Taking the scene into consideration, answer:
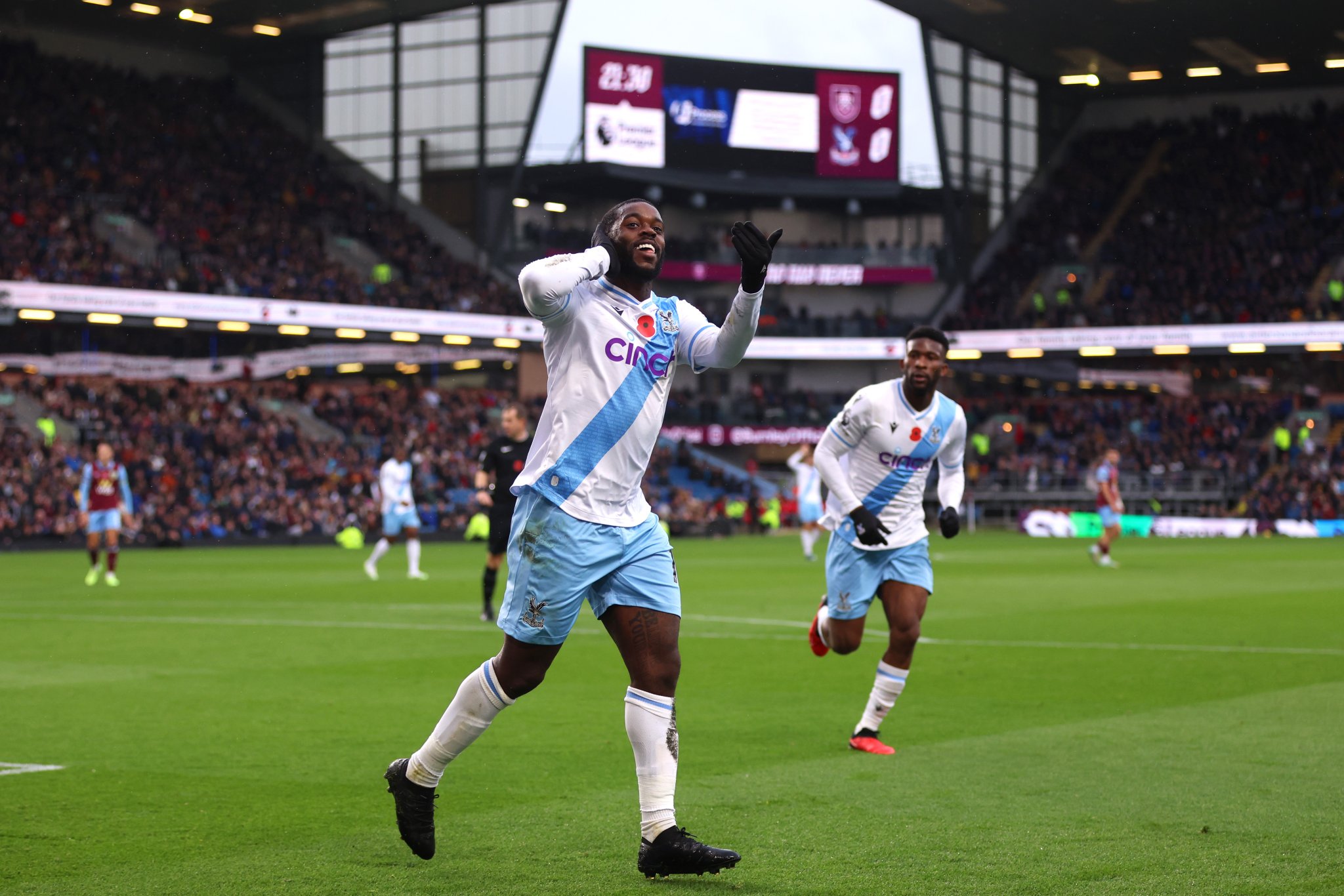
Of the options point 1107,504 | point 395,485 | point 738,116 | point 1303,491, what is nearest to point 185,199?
point 738,116

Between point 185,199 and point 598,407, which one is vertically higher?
point 185,199

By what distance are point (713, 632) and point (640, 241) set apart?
34.7 ft

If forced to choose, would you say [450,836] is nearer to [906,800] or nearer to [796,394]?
[906,800]

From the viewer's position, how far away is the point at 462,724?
5805 mm

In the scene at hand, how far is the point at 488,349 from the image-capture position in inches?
2234

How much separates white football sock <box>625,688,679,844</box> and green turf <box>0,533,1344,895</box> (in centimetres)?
27

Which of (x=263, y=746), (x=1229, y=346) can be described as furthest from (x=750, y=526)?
(x=263, y=746)

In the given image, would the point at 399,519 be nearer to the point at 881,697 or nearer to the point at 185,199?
the point at 881,697

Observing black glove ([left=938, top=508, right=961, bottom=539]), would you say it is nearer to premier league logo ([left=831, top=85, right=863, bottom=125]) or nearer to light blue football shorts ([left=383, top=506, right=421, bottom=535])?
light blue football shorts ([left=383, top=506, right=421, bottom=535])

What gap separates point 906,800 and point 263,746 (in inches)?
147

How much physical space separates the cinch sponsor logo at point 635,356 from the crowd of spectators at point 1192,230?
178 feet

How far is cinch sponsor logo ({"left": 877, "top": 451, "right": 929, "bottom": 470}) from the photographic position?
30.5 feet

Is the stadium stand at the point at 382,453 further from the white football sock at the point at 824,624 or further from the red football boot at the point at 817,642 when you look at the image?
the white football sock at the point at 824,624

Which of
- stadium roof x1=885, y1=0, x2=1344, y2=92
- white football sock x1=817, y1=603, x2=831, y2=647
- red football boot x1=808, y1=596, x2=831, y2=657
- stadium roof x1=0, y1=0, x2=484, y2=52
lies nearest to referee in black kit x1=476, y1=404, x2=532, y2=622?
red football boot x1=808, y1=596, x2=831, y2=657
